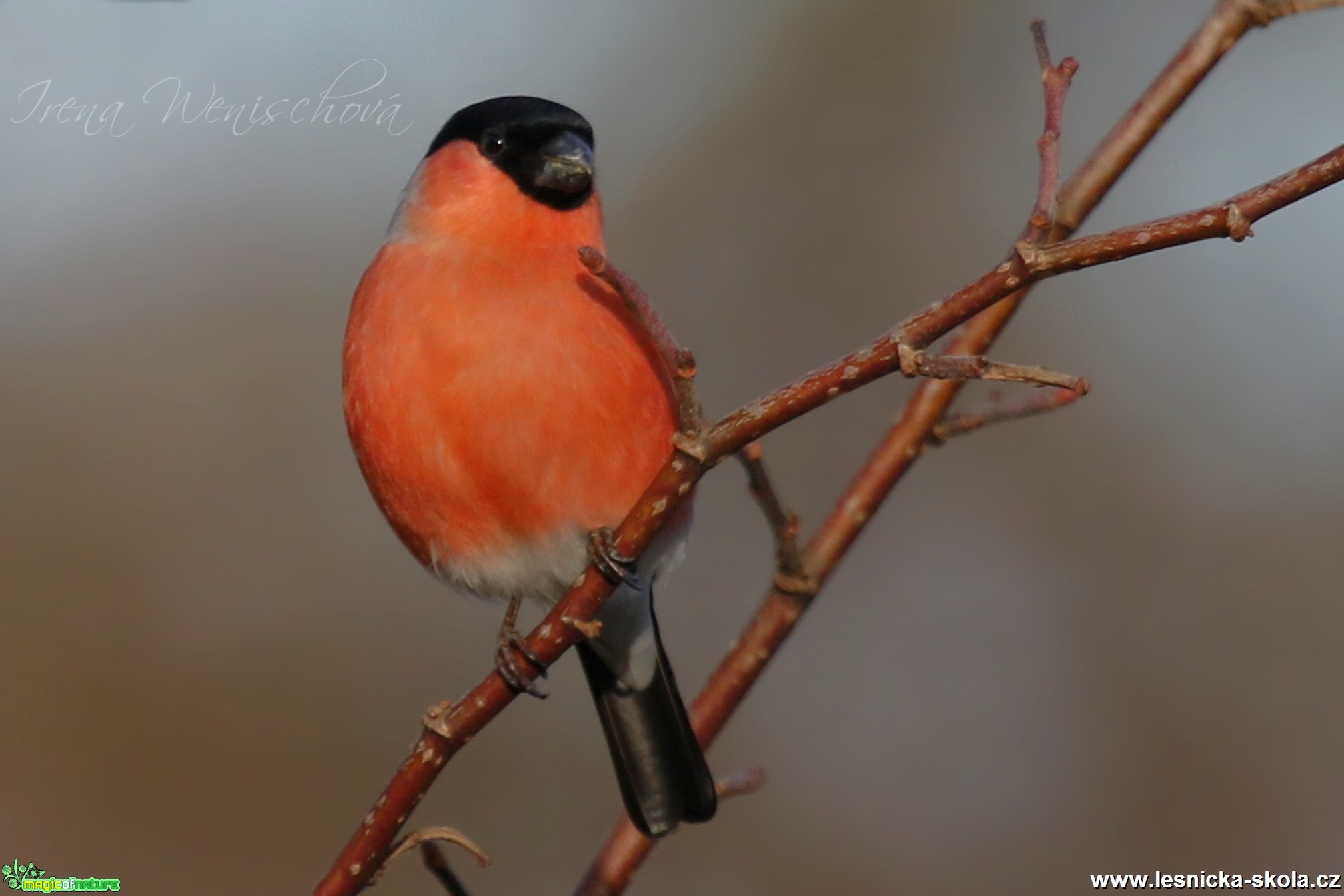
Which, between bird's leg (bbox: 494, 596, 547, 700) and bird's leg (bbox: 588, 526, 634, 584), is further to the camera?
bird's leg (bbox: 494, 596, 547, 700)

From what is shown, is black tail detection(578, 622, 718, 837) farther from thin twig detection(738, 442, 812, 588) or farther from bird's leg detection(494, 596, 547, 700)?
thin twig detection(738, 442, 812, 588)

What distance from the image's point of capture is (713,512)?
16.4ft

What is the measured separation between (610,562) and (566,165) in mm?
1037

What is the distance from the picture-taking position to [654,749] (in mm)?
2654

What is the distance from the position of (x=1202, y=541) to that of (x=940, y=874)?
4.61ft

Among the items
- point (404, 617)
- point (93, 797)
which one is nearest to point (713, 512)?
point (404, 617)

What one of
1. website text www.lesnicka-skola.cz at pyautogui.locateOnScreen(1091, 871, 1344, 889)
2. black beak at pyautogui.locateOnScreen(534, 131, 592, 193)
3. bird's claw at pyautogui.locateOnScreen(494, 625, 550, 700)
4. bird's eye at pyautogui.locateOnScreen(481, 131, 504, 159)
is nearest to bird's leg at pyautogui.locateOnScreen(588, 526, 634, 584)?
bird's claw at pyautogui.locateOnScreen(494, 625, 550, 700)

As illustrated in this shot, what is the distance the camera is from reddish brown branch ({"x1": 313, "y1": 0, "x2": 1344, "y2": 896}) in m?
1.38

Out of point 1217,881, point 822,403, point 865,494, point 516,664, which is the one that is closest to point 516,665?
point 516,664

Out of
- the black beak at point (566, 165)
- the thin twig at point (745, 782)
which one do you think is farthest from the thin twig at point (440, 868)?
the black beak at point (566, 165)

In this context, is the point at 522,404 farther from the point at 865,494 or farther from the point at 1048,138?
the point at 1048,138

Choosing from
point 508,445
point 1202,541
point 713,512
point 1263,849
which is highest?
point 508,445

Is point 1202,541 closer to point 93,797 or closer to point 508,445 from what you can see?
point 508,445

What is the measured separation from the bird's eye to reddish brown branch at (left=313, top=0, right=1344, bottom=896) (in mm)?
958
